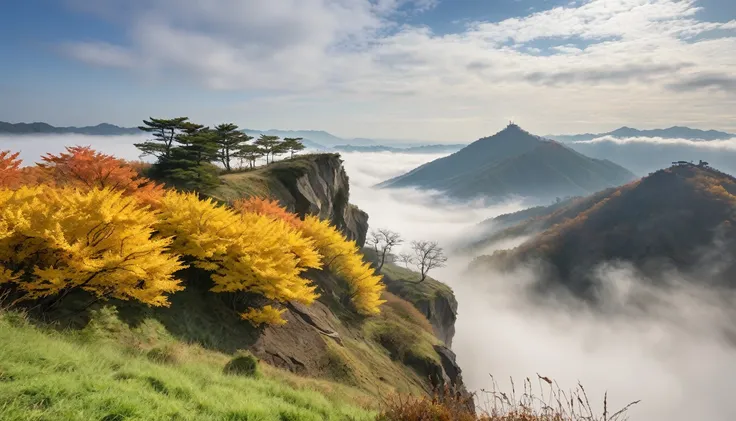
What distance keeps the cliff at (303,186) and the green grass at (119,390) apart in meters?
31.8

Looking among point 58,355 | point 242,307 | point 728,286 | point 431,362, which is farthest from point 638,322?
point 58,355

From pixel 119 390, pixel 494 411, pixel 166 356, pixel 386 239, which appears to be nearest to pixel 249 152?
pixel 386 239

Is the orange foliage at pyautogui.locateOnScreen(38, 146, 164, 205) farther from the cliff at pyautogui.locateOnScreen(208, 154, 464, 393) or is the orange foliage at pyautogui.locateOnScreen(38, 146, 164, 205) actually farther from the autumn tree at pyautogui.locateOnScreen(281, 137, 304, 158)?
the autumn tree at pyautogui.locateOnScreen(281, 137, 304, 158)

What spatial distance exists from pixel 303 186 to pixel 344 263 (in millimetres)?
20228

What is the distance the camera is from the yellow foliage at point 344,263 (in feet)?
134

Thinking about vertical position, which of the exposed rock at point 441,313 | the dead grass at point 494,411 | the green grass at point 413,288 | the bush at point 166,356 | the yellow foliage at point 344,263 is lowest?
the exposed rock at point 441,313

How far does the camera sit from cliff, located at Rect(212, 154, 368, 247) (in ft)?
160

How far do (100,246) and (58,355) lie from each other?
21.9ft

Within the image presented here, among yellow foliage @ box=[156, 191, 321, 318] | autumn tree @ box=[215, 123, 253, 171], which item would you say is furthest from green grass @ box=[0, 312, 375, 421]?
autumn tree @ box=[215, 123, 253, 171]

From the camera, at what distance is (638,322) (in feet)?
589

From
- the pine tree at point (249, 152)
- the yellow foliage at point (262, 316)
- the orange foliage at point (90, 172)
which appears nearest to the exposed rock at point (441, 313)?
the pine tree at point (249, 152)

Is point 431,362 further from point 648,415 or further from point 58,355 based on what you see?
point 648,415

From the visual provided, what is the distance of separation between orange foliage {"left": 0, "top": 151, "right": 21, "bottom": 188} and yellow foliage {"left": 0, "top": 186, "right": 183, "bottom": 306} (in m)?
10.5

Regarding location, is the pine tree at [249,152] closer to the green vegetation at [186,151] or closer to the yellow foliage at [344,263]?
the green vegetation at [186,151]
